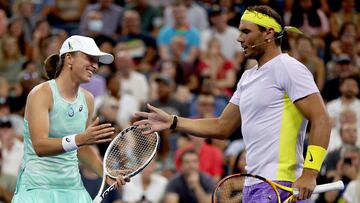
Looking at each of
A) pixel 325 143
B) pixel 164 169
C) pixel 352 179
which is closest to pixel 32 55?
pixel 164 169

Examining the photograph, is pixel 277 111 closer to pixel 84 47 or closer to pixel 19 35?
pixel 84 47

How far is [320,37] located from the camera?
16.2 meters

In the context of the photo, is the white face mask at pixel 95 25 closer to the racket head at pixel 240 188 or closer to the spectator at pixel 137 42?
the spectator at pixel 137 42

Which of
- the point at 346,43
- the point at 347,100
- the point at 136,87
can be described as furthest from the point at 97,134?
the point at 346,43

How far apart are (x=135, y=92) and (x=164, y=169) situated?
2020 millimetres

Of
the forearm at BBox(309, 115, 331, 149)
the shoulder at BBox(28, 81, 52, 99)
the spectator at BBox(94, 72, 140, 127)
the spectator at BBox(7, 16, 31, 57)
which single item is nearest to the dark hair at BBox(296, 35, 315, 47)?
the spectator at BBox(94, 72, 140, 127)

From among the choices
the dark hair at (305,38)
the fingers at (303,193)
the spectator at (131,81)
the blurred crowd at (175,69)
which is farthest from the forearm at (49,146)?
the dark hair at (305,38)

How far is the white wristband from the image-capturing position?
7.37 m

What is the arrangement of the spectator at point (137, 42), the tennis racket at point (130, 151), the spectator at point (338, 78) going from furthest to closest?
the spectator at point (137, 42) → the spectator at point (338, 78) → the tennis racket at point (130, 151)

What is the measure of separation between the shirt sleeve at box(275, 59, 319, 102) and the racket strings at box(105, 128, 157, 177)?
1172mm

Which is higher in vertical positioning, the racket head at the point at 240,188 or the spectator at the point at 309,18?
the racket head at the point at 240,188

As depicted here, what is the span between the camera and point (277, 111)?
720 cm

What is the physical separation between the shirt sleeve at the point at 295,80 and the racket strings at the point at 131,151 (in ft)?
3.85

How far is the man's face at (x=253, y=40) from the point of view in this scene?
288 inches
